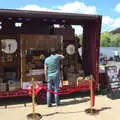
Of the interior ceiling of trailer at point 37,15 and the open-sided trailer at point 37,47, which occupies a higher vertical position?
the interior ceiling of trailer at point 37,15

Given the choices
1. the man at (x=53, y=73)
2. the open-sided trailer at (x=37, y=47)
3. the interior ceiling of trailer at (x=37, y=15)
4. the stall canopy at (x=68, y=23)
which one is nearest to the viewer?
the man at (x=53, y=73)

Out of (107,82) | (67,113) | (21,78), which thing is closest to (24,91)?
(21,78)

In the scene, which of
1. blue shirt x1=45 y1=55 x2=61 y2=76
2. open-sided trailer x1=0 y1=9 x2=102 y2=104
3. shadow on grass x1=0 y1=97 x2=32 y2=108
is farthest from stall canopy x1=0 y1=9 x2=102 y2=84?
shadow on grass x1=0 y1=97 x2=32 y2=108

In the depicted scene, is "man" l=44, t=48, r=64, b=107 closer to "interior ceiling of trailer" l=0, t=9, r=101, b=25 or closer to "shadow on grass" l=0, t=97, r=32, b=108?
"shadow on grass" l=0, t=97, r=32, b=108

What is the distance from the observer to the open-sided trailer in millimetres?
10210

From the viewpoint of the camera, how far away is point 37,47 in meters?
10.9

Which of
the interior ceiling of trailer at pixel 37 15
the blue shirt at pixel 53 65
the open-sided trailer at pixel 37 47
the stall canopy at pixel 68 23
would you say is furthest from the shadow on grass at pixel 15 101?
the interior ceiling of trailer at pixel 37 15

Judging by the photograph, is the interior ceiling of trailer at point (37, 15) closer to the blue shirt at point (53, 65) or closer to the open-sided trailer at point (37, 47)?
the open-sided trailer at point (37, 47)

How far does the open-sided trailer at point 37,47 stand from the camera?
10.2 meters

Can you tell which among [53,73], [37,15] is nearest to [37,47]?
[37,15]

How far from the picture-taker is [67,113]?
8820 mm

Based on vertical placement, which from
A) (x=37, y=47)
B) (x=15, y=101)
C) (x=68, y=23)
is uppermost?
(x=68, y=23)

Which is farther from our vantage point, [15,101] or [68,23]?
[68,23]

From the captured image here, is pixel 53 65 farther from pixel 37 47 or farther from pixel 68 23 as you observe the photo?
pixel 68 23
